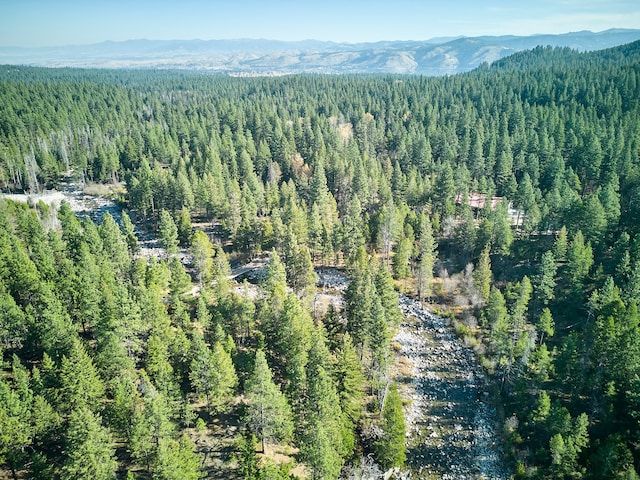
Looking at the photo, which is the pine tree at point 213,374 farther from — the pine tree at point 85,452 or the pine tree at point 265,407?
the pine tree at point 85,452

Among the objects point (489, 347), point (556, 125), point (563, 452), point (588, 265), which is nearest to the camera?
point (563, 452)

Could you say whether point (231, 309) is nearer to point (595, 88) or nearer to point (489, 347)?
point (489, 347)

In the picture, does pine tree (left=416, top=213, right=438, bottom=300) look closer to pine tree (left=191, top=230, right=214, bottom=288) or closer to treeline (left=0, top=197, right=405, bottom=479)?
treeline (left=0, top=197, right=405, bottom=479)

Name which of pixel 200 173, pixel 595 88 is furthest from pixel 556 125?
pixel 200 173

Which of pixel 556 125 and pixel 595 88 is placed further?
pixel 595 88

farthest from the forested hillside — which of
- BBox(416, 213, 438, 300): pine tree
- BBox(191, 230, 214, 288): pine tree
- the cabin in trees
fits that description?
the cabin in trees

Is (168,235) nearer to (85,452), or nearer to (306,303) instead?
(306,303)

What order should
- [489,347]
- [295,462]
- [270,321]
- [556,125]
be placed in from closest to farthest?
[295,462], [270,321], [489,347], [556,125]
